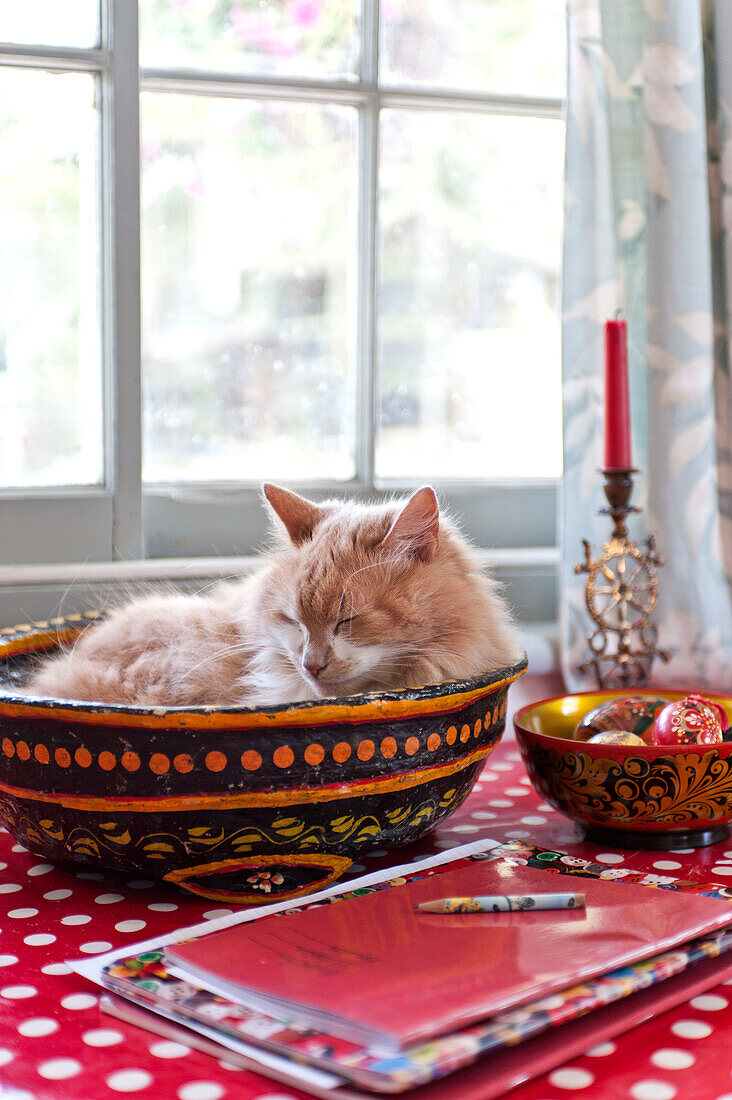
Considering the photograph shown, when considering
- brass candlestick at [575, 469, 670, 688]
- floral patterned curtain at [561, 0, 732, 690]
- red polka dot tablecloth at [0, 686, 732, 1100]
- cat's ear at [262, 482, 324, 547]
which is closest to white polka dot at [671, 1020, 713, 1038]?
red polka dot tablecloth at [0, 686, 732, 1100]

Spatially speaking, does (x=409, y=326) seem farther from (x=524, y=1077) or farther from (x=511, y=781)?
(x=524, y=1077)

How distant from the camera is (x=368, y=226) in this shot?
1771 mm

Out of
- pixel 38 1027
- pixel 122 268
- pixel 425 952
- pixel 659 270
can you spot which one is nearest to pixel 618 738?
pixel 425 952

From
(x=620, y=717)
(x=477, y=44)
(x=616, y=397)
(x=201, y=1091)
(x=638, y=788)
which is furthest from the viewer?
(x=477, y=44)

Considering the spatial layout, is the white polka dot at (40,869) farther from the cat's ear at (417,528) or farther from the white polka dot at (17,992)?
the cat's ear at (417,528)

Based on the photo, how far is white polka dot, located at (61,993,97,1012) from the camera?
2.24 ft

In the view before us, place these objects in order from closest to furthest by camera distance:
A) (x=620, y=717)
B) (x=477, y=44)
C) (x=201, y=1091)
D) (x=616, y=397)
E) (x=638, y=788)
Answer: (x=201, y=1091) → (x=638, y=788) → (x=620, y=717) → (x=616, y=397) → (x=477, y=44)

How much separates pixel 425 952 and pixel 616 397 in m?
0.88

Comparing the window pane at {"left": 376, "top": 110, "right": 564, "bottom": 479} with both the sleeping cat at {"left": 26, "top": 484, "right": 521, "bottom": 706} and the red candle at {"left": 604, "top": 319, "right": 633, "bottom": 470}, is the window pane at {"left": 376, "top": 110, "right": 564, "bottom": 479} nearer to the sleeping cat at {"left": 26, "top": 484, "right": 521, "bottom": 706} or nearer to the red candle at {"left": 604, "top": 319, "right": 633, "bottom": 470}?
the red candle at {"left": 604, "top": 319, "right": 633, "bottom": 470}

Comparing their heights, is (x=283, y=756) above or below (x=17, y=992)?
above

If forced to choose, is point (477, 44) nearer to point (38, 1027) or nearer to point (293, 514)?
point (293, 514)

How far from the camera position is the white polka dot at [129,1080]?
1.94 feet

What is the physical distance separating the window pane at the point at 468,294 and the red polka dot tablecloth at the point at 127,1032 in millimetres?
1100

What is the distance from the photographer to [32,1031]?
2.14 feet
